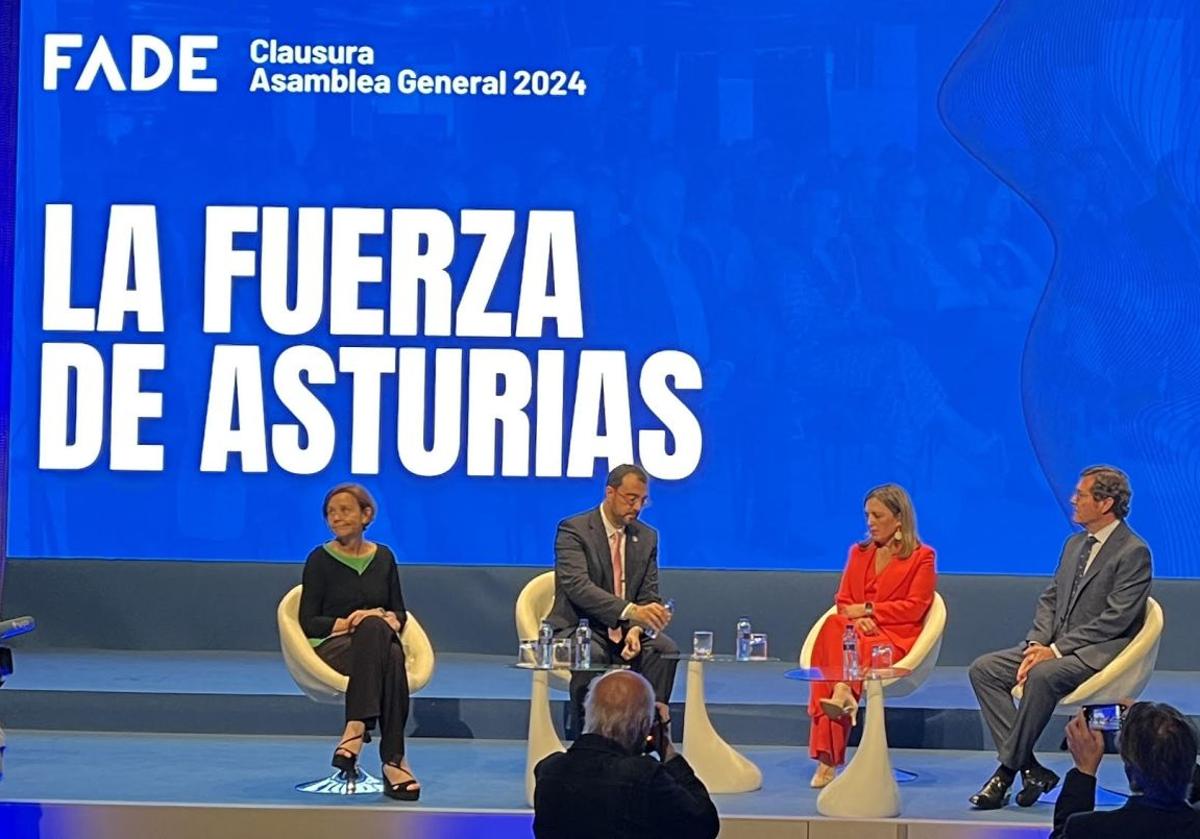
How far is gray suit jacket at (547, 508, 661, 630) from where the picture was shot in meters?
6.31

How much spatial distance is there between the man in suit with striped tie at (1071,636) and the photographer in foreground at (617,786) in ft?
7.17

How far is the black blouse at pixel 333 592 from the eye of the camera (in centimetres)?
618

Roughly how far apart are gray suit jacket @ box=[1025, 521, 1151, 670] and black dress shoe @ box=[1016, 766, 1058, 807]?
37 centimetres

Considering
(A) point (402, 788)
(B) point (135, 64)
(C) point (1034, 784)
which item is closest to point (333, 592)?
(A) point (402, 788)

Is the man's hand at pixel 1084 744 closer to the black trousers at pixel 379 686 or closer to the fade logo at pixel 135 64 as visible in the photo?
the black trousers at pixel 379 686

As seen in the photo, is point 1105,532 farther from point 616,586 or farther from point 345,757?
point 345,757

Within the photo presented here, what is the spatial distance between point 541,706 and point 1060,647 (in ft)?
5.44

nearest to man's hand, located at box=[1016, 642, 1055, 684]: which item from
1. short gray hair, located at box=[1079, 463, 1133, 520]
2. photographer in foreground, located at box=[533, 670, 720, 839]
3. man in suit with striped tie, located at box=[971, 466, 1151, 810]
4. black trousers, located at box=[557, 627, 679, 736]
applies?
man in suit with striped tie, located at box=[971, 466, 1151, 810]

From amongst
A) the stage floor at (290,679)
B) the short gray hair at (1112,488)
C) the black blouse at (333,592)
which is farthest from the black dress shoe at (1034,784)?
the black blouse at (333,592)

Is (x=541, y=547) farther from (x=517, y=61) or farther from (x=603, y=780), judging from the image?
(x=603, y=780)

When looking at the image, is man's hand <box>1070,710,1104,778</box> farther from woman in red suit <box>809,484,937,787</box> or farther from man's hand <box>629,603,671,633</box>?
man's hand <box>629,603,671,633</box>

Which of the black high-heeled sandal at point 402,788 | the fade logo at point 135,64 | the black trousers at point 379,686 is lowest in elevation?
the black high-heeled sandal at point 402,788

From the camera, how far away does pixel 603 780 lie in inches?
152

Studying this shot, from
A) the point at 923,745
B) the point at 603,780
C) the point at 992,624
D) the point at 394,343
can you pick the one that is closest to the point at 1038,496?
the point at 992,624
